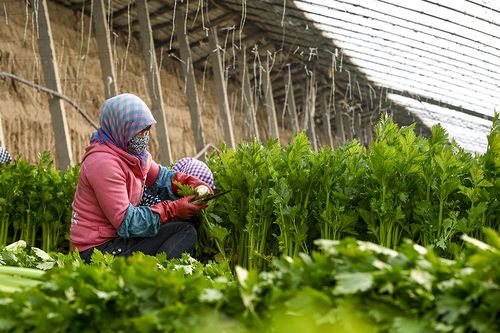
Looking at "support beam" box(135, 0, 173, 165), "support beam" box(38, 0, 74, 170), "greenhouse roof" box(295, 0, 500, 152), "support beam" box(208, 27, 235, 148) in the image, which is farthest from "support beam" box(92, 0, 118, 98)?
"support beam" box(208, 27, 235, 148)

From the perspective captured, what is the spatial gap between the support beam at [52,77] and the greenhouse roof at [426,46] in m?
5.27

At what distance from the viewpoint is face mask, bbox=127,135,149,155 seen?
13.9 ft

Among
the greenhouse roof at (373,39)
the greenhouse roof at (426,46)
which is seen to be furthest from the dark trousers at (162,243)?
the greenhouse roof at (426,46)

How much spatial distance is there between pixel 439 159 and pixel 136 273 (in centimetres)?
233

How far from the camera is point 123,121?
420cm

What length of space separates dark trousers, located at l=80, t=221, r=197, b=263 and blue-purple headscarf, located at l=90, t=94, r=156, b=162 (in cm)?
52

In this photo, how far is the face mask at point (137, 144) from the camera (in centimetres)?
424

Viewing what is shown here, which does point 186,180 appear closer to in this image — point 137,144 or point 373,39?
point 137,144

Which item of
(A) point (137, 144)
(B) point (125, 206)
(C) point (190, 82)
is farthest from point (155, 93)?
(B) point (125, 206)

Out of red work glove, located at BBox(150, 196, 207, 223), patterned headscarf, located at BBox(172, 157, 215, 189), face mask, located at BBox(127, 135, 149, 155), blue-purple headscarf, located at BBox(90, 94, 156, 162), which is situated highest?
blue-purple headscarf, located at BBox(90, 94, 156, 162)

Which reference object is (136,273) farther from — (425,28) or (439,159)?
(425,28)

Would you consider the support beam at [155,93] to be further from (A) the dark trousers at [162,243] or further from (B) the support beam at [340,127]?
(B) the support beam at [340,127]

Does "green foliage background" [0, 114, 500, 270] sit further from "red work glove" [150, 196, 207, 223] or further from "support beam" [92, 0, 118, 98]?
"support beam" [92, 0, 118, 98]

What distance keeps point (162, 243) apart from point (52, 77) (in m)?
5.05
